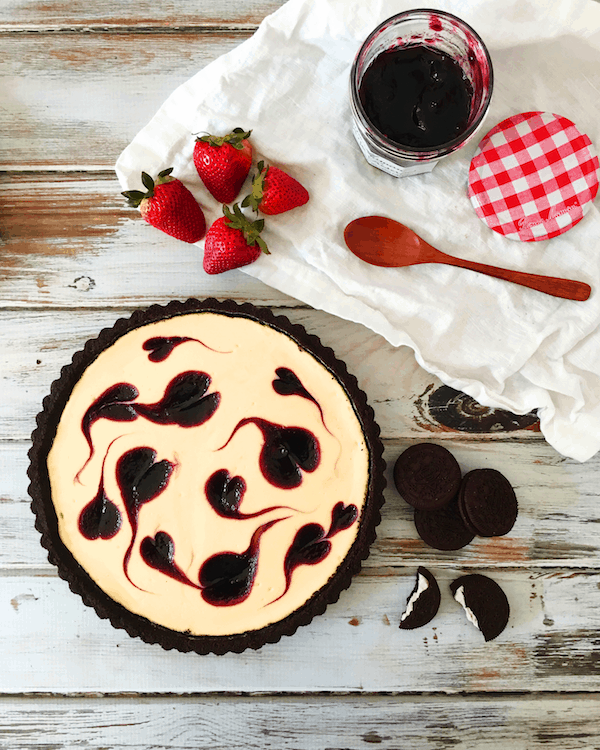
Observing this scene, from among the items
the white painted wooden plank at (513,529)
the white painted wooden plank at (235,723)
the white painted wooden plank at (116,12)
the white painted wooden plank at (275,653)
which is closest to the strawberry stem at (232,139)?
the white painted wooden plank at (116,12)

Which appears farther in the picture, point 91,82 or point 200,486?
point 91,82

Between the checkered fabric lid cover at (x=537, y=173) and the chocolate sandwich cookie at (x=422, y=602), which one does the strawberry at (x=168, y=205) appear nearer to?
the checkered fabric lid cover at (x=537, y=173)

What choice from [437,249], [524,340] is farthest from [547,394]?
[437,249]

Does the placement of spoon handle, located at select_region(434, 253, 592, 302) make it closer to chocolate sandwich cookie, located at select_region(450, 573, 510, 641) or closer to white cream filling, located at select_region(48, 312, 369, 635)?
white cream filling, located at select_region(48, 312, 369, 635)

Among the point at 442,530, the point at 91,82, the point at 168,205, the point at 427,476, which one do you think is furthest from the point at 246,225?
the point at 442,530

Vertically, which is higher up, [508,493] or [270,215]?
[270,215]

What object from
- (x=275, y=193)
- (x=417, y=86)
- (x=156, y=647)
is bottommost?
(x=156, y=647)

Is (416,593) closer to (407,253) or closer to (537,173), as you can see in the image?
(407,253)

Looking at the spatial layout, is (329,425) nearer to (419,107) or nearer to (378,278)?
(378,278)
